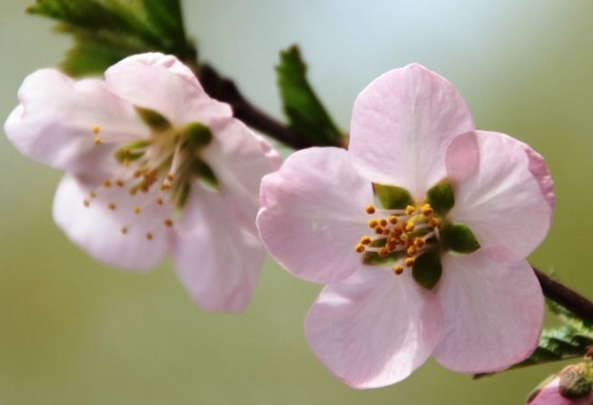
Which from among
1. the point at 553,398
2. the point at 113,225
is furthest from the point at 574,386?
the point at 113,225

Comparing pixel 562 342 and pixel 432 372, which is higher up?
pixel 562 342

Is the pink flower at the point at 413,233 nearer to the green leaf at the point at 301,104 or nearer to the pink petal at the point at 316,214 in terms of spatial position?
the pink petal at the point at 316,214

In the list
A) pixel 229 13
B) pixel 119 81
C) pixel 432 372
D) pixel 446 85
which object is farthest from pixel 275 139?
pixel 229 13

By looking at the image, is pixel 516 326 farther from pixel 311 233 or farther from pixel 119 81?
pixel 119 81

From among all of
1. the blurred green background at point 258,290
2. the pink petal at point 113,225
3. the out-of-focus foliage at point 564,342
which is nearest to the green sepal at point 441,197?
the out-of-focus foliage at point 564,342

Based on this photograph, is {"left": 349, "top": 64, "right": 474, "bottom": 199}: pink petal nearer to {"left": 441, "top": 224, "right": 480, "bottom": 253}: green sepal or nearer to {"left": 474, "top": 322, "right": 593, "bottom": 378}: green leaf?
{"left": 441, "top": 224, "right": 480, "bottom": 253}: green sepal

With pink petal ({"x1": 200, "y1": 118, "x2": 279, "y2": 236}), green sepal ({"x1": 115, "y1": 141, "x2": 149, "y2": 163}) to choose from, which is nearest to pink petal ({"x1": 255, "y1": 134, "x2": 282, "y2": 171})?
pink petal ({"x1": 200, "y1": 118, "x2": 279, "y2": 236})

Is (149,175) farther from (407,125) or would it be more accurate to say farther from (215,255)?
(407,125)
